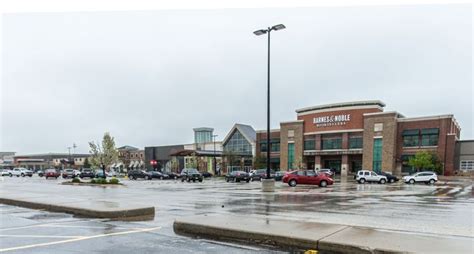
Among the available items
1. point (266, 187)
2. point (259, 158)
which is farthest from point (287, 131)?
point (266, 187)

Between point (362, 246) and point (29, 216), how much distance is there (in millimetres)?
10191

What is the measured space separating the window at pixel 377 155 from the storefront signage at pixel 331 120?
731 cm

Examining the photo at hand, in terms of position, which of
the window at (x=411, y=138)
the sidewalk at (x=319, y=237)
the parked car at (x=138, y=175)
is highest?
the window at (x=411, y=138)

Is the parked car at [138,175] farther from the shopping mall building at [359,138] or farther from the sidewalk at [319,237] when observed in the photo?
the sidewalk at [319,237]

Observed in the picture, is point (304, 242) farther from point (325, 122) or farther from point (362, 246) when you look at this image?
point (325, 122)

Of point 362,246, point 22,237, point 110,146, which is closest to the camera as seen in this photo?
point 362,246

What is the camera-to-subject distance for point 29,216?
38.7ft

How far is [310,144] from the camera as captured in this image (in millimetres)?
80812

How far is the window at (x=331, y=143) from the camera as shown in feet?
251

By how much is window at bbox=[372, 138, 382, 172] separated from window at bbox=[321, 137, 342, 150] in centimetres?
727

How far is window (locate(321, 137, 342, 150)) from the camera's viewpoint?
76375 millimetres

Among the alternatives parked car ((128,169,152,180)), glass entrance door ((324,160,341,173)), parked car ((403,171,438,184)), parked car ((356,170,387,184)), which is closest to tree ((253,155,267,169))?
glass entrance door ((324,160,341,173))

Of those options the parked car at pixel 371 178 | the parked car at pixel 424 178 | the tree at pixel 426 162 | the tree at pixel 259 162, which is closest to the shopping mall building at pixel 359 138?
the tree at pixel 426 162

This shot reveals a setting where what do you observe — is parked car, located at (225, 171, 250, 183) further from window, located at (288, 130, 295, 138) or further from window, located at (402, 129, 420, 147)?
window, located at (288, 130, 295, 138)
